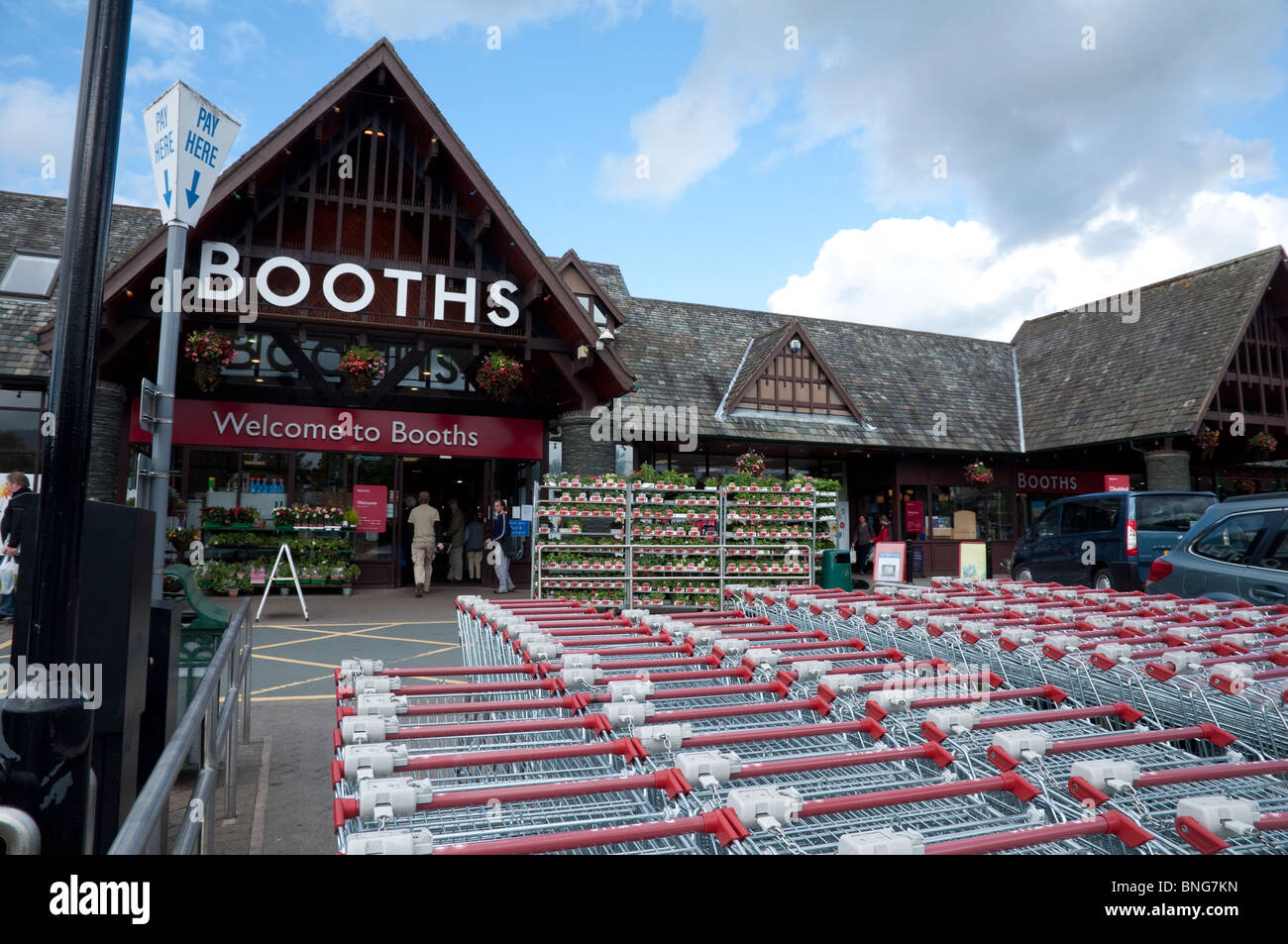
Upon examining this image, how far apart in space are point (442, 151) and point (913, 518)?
46.6ft

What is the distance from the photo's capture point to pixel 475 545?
15750 millimetres

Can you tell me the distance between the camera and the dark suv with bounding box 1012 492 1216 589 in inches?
497

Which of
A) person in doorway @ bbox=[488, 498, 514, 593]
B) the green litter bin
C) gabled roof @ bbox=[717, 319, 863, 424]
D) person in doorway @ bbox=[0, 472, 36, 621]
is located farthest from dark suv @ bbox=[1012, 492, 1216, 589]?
person in doorway @ bbox=[0, 472, 36, 621]

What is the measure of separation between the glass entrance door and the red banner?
13.5 inches

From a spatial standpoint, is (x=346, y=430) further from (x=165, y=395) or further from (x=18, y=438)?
(x=165, y=395)

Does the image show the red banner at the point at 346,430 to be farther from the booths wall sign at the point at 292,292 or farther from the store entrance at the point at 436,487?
the booths wall sign at the point at 292,292

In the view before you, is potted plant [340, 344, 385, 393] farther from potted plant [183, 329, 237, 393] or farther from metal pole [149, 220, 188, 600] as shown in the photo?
metal pole [149, 220, 188, 600]

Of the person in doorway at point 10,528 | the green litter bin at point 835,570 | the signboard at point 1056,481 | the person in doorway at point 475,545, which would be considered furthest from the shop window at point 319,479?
the signboard at point 1056,481

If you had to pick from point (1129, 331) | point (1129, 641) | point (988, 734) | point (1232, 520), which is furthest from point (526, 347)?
point (1129, 331)

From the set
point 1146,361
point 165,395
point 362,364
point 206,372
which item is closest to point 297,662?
point 165,395

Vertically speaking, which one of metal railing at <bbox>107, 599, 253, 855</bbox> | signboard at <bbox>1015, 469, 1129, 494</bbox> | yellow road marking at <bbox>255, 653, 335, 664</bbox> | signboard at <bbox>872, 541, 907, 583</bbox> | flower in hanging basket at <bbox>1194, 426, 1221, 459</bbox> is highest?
flower in hanging basket at <bbox>1194, 426, 1221, 459</bbox>

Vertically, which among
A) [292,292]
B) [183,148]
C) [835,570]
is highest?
[292,292]

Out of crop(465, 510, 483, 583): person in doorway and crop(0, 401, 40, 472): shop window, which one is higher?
crop(0, 401, 40, 472): shop window

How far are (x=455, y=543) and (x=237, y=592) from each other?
14.8 feet
